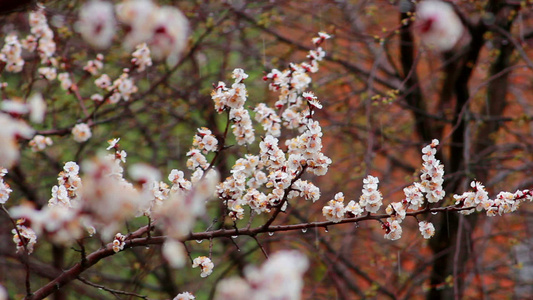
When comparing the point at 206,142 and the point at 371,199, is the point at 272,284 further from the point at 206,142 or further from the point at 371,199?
the point at 206,142

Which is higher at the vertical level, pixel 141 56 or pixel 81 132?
pixel 141 56

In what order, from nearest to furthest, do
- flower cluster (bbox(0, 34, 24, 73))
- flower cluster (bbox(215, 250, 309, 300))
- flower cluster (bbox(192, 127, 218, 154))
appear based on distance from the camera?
flower cluster (bbox(215, 250, 309, 300)), flower cluster (bbox(192, 127, 218, 154)), flower cluster (bbox(0, 34, 24, 73))

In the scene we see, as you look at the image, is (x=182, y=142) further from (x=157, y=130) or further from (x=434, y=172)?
(x=434, y=172)

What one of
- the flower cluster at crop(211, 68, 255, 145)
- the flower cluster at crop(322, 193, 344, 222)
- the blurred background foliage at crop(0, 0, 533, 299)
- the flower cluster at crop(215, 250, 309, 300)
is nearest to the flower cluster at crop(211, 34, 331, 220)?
the flower cluster at crop(211, 68, 255, 145)

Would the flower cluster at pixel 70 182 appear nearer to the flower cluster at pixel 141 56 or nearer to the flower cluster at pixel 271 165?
the flower cluster at pixel 271 165

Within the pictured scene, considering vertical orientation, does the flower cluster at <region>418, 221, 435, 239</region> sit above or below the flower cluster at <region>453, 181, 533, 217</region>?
below

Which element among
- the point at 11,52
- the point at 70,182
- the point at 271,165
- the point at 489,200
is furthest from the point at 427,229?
the point at 11,52

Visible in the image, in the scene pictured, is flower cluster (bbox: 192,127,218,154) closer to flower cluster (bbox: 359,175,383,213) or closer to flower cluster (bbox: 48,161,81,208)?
flower cluster (bbox: 48,161,81,208)

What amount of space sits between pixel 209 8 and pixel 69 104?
57.9 inches

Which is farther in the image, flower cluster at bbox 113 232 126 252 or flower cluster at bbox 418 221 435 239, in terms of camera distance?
flower cluster at bbox 418 221 435 239

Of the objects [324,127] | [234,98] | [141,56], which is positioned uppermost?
[234,98]

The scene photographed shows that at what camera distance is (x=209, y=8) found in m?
5.57

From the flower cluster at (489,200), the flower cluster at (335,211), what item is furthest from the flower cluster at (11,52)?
the flower cluster at (489,200)

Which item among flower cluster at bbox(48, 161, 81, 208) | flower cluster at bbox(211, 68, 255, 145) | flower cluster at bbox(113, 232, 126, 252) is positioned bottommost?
flower cluster at bbox(113, 232, 126, 252)
